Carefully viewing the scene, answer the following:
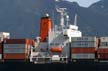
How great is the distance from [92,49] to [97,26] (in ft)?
485

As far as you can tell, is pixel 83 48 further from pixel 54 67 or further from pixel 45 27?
pixel 45 27

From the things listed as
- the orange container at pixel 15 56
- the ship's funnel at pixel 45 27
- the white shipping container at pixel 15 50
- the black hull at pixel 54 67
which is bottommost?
the black hull at pixel 54 67

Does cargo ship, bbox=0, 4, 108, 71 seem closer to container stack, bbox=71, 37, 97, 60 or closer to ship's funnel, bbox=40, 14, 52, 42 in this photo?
container stack, bbox=71, 37, 97, 60

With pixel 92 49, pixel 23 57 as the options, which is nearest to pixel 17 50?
pixel 23 57

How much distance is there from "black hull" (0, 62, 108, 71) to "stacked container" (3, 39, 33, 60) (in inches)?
34.7

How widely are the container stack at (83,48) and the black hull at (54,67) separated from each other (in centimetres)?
97

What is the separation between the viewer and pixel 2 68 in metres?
53.8

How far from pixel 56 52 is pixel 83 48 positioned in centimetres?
444

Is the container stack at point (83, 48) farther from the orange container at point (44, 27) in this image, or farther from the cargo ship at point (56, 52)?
the orange container at point (44, 27)

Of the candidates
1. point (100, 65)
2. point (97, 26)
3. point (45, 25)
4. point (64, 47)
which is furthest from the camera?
point (97, 26)

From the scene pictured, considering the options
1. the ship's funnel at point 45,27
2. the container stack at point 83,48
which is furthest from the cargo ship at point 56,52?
the ship's funnel at point 45,27

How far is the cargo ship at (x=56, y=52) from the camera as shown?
5047 centimetres

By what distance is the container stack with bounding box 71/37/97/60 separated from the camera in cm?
5044

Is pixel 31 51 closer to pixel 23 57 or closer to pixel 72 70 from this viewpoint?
pixel 23 57
